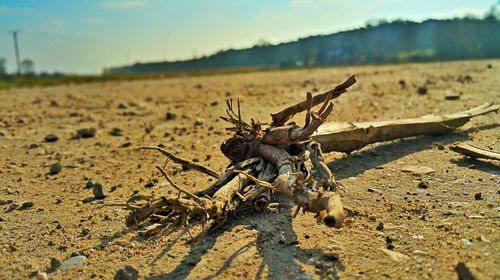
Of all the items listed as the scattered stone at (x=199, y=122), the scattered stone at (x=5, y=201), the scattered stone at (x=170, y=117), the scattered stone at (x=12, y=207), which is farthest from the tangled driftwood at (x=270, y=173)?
the scattered stone at (x=170, y=117)

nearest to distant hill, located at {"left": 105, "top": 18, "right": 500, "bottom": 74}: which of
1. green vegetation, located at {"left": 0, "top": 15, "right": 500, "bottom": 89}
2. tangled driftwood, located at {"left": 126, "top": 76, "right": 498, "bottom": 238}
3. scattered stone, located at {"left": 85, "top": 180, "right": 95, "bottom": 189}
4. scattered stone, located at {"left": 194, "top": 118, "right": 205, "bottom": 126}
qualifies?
green vegetation, located at {"left": 0, "top": 15, "right": 500, "bottom": 89}

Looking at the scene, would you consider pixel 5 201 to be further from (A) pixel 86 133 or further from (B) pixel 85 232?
(A) pixel 86 133

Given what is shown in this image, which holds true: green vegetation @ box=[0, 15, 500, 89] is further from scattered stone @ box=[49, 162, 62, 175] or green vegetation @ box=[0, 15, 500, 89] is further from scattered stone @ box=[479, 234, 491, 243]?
scattered stone @ box=[479, 234, 491, 243]

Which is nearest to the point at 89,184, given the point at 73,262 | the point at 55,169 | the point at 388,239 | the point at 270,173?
the point at 55,169

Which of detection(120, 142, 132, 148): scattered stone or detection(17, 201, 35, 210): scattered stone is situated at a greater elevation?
detection(120, 142, 132, 148): scattered stone

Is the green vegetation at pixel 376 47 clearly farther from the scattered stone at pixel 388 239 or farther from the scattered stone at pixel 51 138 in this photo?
the scattered stone at pixel 388 239
